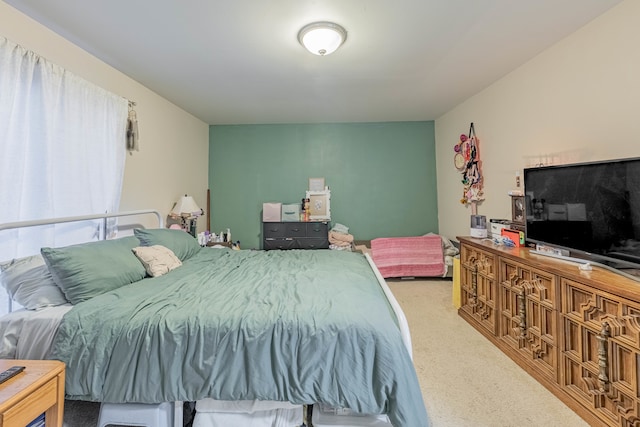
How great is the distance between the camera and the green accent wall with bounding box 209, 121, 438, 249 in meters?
4.83

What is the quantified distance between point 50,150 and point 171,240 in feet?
3.52

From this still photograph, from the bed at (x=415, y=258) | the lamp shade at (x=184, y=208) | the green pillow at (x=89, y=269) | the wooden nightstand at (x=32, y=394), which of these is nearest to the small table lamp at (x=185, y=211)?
the lamp shade at (x=184, y=208)

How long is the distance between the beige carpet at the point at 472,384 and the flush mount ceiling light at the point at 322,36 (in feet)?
8.41

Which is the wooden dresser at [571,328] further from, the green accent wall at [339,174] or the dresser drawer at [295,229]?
the dresser drawer at [295,229]

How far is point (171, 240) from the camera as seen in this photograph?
256 centimetres

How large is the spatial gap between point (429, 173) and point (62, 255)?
15.8ft

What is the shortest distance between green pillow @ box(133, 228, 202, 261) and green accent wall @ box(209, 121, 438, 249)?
6.79 ft

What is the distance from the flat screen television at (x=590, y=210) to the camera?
61.1 inches

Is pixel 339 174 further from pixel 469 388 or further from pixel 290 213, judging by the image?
pixel 469 388

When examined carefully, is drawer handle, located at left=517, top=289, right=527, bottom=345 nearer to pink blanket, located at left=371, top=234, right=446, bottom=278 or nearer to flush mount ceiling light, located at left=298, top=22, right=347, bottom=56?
pink blanket, located at left=371, top=234, right=446, bottom=278

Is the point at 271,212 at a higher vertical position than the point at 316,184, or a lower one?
lower

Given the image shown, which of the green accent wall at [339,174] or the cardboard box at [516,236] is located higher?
the green accent wall at [339,174]

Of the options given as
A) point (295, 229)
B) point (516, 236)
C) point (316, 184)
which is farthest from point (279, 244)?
point (516, 236)

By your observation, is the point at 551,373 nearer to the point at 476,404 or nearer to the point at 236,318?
the point at 476,404
